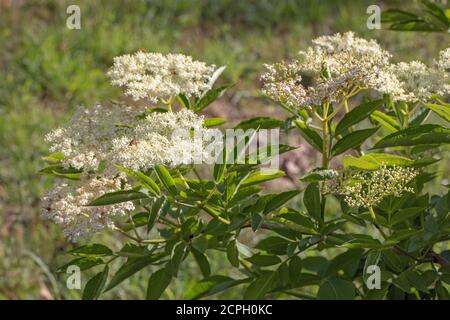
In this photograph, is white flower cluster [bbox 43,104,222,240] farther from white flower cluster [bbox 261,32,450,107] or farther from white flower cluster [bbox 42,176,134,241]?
white flower cluster [bbox 261,32,450,107]

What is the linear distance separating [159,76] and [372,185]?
64 centimetres

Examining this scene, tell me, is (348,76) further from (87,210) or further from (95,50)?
(95,50)

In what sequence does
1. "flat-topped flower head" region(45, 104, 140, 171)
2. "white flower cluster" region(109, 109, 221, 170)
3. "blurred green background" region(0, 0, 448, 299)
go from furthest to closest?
"blurred green background" region(0, 0, 448, 299) → "flat-topped flower head" region(45, 104, 140, 171) → "white flower cluster" region(109, 109, 221, 170)

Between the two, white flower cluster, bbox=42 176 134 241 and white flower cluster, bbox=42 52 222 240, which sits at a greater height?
white flower cluster, bbox=42 52 222 240

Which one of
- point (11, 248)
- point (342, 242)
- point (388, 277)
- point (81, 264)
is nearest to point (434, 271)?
point (388, 277)

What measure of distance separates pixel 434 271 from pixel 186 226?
2.34ft

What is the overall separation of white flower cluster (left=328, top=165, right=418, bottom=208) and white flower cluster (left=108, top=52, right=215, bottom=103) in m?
0.48

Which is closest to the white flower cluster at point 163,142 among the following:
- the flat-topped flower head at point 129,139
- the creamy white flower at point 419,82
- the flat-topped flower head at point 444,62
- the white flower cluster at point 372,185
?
the flat-topped flower head at point 129,139

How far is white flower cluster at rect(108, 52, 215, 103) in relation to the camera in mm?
2172

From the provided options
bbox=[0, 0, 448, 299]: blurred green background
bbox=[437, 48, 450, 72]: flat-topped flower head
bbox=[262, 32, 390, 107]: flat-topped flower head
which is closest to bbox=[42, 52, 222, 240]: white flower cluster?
bbox=[262, 32, 390, 107]: flat-topped flower head

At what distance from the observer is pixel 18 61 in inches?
204

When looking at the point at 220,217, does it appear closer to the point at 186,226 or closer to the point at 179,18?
the point at 186,226
